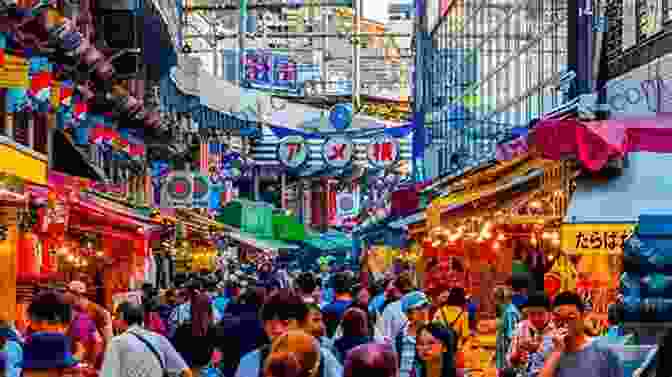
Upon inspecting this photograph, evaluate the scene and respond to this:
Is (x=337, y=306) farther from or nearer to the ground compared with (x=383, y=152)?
nearer to the ground

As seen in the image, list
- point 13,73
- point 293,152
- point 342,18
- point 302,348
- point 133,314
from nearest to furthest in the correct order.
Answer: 1. point 302,348
2. point 133,314
3. point 13,73
4. point 293,152
5. point 342,18

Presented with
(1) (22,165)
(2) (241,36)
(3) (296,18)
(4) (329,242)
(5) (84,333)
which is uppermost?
(3) (296,18)

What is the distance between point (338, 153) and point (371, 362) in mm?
43845

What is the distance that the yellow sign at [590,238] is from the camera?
1326cm

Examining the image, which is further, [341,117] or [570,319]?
[341,117]

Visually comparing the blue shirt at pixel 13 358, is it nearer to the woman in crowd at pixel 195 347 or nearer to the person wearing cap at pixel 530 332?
the woman in crowd at pixel 195 347

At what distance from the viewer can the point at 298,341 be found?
776cm

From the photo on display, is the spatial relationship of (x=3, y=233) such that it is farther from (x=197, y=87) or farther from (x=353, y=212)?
(x=353, y=212)

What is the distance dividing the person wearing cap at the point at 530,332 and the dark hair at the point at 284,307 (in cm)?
242

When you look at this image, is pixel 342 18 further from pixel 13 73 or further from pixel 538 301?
pixel 538 301

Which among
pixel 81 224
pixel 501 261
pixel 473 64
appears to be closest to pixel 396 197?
pixel 473 64

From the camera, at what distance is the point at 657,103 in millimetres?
17391

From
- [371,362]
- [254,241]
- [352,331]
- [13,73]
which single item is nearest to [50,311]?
[352,331]

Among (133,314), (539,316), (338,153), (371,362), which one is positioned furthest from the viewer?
(338,153)
